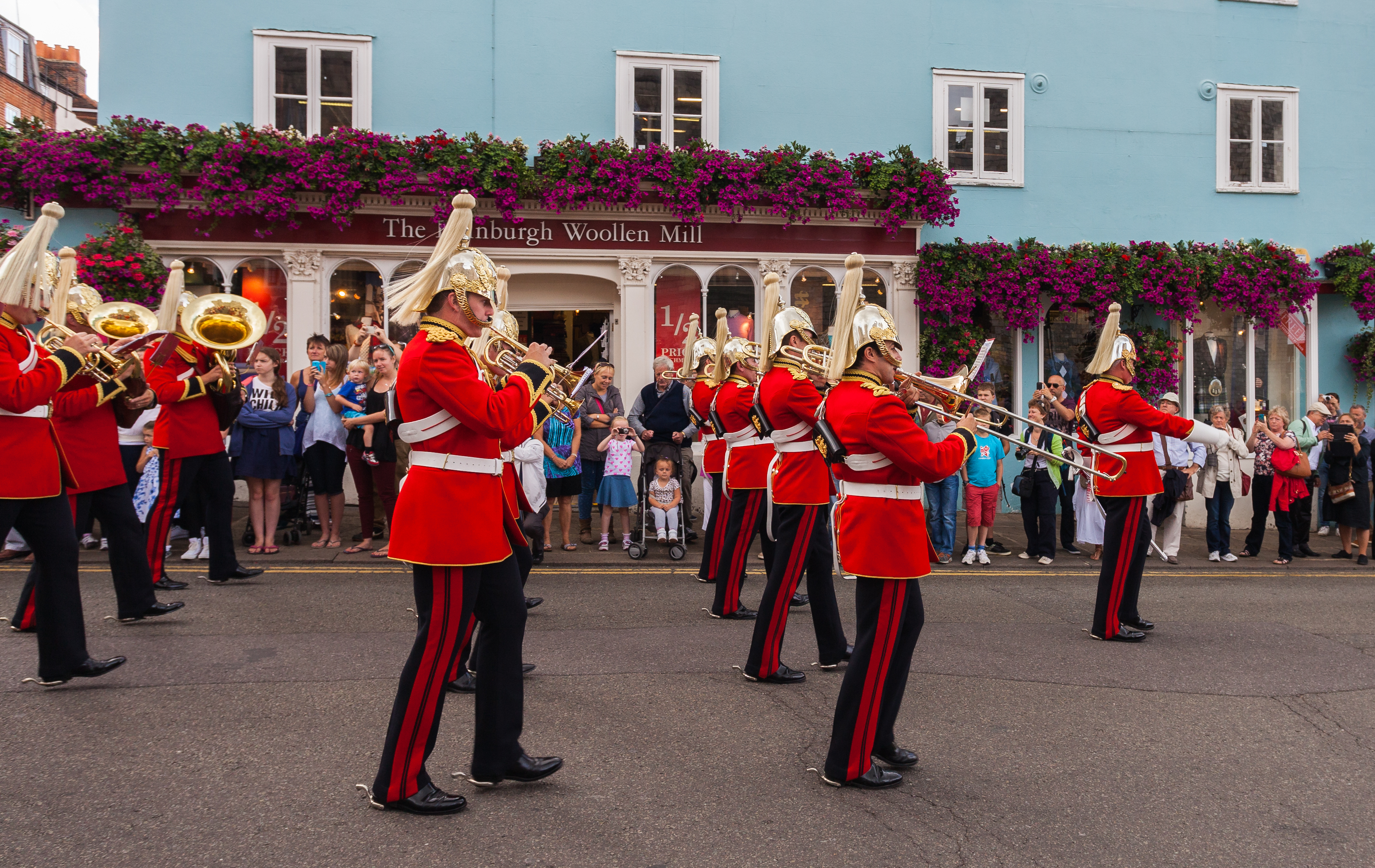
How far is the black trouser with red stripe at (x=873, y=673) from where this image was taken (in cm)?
412

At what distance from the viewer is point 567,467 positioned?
1041cm

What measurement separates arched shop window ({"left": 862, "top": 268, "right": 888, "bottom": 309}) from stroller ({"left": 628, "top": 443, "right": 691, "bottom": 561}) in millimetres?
4808

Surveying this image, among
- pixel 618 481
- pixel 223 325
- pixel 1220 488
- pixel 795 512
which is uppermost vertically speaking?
pixel 223 325

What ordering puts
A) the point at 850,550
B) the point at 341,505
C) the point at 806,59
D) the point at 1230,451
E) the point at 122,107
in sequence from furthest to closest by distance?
the point at 806,59 → the point at 122,107 → the point at 1230,451 → the point at 341,505 → the point at 850,550

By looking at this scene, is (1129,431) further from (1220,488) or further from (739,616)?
(1220,488)

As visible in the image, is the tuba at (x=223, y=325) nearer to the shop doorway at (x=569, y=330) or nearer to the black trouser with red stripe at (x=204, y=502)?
the black trouser with red stripe at (x=204, y=502)

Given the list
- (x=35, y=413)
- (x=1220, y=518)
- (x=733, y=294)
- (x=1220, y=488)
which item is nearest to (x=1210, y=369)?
(x=1220, y=488)

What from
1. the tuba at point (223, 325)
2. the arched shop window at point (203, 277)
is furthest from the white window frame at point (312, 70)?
the tuba at point (223, 325)

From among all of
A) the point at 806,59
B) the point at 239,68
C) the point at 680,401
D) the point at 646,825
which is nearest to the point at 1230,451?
the point at 680,401

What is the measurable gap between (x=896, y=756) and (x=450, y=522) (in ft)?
7.01

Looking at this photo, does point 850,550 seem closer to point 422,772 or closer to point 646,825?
point 646,825

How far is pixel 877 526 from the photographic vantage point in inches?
166

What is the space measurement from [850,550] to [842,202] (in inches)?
387

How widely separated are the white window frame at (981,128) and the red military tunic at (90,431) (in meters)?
11.2
